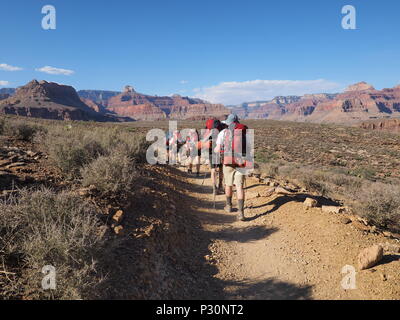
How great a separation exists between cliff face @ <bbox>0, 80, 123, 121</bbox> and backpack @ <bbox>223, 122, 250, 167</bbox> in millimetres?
108467

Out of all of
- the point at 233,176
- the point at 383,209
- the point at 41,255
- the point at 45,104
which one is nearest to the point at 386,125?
the point at 383,209

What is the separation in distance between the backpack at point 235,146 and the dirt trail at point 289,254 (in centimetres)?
136

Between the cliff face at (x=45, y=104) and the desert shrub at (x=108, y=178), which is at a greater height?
the cliff face at (x=45, y=104)

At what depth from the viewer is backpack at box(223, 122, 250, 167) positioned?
552cm

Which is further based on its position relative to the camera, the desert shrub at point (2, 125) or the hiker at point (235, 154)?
the desert shrub at point (2, 125)

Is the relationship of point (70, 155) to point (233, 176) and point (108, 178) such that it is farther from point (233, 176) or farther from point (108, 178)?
point (233, 176)

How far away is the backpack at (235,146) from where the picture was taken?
18.1 feet

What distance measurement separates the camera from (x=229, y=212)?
621 centimetres

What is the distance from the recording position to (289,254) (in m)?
4.35

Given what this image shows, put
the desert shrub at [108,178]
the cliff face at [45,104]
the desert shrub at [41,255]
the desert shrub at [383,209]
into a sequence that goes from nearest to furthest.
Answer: the desert shrub at [41,255], the desert shrub at [108,178], the desert shrub at [383,209], the cliff face at [45,104]

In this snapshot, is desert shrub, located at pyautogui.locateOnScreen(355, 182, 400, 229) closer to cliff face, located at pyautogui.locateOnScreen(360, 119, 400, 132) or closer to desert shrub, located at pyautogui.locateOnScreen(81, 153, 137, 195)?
desert shrub, located at pyautogui.locateOnScreen(81, 153, 137, 195)

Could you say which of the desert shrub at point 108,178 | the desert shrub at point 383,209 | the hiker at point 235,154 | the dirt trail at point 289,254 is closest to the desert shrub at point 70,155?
the desert shrub at point 108,178

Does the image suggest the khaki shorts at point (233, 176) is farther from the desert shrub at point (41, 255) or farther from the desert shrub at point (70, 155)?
the desert shrub at point (41, 255)
